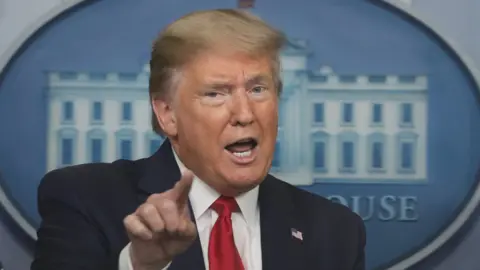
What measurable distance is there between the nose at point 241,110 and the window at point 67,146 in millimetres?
573

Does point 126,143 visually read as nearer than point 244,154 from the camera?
No

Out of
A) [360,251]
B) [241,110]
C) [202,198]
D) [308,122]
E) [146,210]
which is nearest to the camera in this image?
[146,210]

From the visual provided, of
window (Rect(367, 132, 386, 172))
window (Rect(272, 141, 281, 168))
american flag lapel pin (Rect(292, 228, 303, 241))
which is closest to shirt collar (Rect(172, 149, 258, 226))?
american flag lapel pin (Rect(292, 228, 303, 241))

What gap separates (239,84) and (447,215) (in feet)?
2.33

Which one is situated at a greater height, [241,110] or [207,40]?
[207,40]

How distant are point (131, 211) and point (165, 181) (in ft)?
0.29

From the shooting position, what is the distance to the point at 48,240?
130 centimetres

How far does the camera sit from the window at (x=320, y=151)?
1.75 meters

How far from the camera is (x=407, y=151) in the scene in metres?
1.76

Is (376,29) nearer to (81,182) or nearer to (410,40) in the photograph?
(410,40)

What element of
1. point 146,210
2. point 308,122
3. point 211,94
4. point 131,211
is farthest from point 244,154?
point 308,122

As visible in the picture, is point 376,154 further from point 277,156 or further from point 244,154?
point 244,154

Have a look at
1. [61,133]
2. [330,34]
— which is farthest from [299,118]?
[61,133]

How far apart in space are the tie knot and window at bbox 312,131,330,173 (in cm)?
40
